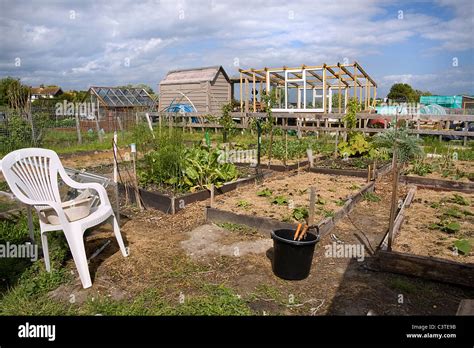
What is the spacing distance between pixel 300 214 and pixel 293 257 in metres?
1.47

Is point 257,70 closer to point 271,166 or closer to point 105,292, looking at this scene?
point 271,166

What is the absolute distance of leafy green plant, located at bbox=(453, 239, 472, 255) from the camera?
382cm

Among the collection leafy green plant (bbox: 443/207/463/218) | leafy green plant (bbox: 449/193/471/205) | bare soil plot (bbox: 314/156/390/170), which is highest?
bare soil plot (bbox: 314/156/390/170)

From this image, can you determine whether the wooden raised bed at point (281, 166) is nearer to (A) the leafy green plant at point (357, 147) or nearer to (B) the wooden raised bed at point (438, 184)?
(A) the leafy green plant at point (357, 147)

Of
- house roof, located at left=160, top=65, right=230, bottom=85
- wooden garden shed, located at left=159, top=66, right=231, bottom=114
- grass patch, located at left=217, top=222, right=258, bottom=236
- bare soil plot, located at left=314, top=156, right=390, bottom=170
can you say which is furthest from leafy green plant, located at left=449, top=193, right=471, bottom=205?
house roof, located at left=160, top=65, right=230, bottom=85

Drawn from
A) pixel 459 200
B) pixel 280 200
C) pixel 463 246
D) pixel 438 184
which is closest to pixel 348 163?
pixel 438 184

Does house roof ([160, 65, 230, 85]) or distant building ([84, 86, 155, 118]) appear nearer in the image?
house roof ([160, 65, 230, 85])

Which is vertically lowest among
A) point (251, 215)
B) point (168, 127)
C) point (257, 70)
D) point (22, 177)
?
point (251, 215)

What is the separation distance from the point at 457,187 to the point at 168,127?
548 centimetres

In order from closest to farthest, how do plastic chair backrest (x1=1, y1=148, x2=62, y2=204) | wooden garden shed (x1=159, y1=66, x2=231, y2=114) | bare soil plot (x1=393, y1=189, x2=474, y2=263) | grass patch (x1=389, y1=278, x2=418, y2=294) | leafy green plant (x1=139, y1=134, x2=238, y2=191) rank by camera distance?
grass patch (x1=389, y1=278, x2=418, y2=294) → plastic chair backrest (x1=1, y1=148, x2=62, y2=204) → bare soil plot (x1=393, y1=189, x2=474, y2=263) → leafy green plant (x1=139, y1=134, x2=238, y2=191) → wooden garden shed (x1=159, y1=66, x2=231, y2=114)

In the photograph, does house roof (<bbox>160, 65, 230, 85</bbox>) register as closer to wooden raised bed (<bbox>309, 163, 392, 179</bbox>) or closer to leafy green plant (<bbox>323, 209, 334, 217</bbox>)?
wooden raised bed (<bbox>309, 163, 392, 179</bbox>)

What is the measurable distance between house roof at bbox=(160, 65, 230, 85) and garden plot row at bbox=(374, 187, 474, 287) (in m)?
15.8
